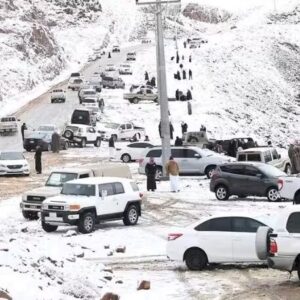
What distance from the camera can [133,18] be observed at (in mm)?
167500

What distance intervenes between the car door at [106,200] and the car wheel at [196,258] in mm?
6092

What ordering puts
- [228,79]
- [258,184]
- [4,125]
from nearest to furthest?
→ 1. [258,184]
2. [4,125]
3. [228,79]

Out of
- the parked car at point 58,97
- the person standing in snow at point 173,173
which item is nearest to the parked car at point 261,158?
the person standing in snow at point 173,173

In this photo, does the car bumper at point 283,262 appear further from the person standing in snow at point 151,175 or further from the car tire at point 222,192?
the person standing in snow at point 151,175

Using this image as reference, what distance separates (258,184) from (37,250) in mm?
14403

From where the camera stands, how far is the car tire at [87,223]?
71.9 ft

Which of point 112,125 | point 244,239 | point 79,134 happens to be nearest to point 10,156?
point 79,134

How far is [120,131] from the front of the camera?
53156 mm

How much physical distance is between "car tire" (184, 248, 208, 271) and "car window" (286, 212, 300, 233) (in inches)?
104

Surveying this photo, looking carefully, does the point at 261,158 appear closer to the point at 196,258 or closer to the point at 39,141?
the point at 39,141

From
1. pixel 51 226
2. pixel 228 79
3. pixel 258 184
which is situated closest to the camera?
pixel 51 226

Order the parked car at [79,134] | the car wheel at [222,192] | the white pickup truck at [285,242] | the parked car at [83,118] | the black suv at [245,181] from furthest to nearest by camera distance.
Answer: the parked car at [83,118] < the parked car at [79,134] < the car wheel at [222,192] < the black suv at [245,181] < the white pickup truck at [285,242]

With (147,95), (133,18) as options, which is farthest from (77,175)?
(133,18)

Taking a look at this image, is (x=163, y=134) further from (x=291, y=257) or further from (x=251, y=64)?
(x=251, y=64)
